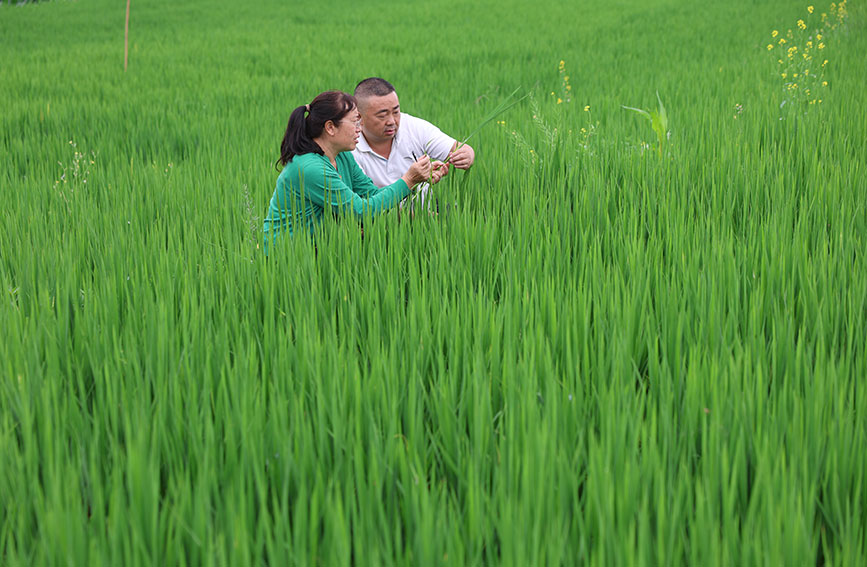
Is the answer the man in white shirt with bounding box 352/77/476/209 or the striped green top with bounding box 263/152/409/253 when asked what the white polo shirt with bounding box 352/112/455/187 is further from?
the striped green top with bounding box 263/152/409/253

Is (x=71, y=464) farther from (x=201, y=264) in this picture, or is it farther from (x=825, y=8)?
(x=825, y=8)

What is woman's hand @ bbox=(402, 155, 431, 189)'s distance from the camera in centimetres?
247

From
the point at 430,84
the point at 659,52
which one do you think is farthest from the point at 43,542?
the point at 659,52

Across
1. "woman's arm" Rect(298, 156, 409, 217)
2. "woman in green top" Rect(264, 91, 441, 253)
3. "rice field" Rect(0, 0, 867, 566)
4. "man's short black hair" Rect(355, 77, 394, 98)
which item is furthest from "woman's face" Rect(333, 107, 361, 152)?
"rice field" Rect(0, 0, 867, 566)

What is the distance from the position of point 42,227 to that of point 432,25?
929cm

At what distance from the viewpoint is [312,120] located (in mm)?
2562

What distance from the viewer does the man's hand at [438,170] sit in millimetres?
2596

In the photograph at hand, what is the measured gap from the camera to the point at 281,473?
111cm

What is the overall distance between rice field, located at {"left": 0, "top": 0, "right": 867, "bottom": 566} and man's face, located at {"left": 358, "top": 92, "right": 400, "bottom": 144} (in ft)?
1.10

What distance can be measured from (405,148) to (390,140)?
7cm

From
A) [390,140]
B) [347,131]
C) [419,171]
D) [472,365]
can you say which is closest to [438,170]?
[419,171]

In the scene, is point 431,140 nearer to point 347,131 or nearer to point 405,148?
point 405,148

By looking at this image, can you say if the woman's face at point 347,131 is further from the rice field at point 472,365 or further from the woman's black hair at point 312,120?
the rice field at point 472,365

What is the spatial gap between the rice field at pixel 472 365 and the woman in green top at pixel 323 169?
0.56 ft
